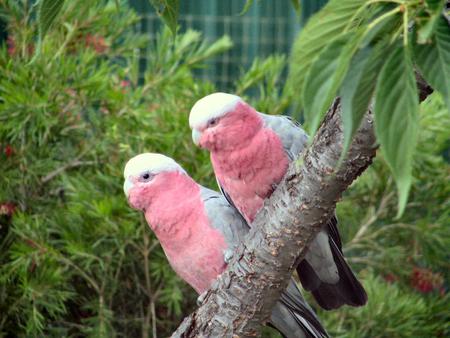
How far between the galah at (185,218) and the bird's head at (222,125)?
0.18m

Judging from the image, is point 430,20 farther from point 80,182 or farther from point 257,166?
point 80,182

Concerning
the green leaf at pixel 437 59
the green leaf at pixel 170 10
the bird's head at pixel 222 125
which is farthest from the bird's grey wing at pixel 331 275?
the green leaf at pixel 437 59

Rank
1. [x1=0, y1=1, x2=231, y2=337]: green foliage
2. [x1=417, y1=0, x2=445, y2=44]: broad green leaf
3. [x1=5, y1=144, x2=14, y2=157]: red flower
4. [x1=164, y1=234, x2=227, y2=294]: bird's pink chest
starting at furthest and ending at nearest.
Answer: [x1=5, y1=144, x2=14, y2=157]: red flower
[x1=0, y1=1, x2=231, y2=337]: green foliage
[x1=164, y1=234, x2=227, y2=294]: bird's pink chest
[x1=417, y1=0, x2=445, y2=44]: broad green leaf

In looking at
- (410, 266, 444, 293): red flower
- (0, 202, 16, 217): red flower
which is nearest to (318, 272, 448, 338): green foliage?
(410, 266, 444, 293): red flower

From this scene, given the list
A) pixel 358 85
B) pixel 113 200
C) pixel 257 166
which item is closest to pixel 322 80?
pixel 358 85

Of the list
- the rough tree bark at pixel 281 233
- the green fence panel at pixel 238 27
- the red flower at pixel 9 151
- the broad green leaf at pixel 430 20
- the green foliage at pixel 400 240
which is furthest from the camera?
the green fence panel at pixel 238 27

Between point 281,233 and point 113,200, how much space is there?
112cm

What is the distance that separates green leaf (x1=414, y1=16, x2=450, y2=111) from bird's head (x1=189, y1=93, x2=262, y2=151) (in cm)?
91

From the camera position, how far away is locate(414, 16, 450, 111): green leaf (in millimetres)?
600

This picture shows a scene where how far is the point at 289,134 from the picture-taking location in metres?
1.56

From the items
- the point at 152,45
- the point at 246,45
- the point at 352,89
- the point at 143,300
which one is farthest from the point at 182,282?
the point at 352,89

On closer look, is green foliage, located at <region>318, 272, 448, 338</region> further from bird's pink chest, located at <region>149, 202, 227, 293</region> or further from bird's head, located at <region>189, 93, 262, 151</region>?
bird's head, located at <region>189, 93, 262, 151</region>

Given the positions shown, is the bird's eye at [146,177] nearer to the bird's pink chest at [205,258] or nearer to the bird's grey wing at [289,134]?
the bird's pink chest at [205,258]

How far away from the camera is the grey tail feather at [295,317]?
1729 millimetres
